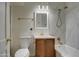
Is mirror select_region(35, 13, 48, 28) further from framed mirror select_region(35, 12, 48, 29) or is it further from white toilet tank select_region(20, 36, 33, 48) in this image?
white toilet tank select_region(20, 36, 33, 48)

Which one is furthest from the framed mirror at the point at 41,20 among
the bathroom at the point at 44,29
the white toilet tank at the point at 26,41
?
the white toilet tank at the point at 26,41

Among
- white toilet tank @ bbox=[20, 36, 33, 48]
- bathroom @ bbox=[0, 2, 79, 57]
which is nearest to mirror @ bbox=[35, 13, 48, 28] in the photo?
bathroom @ bbox=[0, 2, 79, 57]

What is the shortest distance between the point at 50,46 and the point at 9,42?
63cm

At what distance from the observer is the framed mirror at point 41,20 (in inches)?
69.6

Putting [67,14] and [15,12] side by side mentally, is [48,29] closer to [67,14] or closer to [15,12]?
[67,14]

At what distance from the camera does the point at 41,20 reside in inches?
71.8

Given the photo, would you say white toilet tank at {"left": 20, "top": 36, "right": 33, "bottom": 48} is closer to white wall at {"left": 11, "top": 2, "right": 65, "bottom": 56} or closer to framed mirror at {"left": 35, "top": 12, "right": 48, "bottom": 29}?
white wall at {"left": 11, "top": 2, "right": 65, "bottom": 56}

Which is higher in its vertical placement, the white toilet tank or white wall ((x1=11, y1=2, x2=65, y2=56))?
white wall ((x1=11, y1=2, x2=65, y2=56))

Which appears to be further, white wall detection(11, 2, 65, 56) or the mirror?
the mirror

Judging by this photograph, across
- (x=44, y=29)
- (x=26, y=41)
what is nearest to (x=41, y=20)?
(x=44, y=29)

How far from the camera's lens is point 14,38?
1.62 metres

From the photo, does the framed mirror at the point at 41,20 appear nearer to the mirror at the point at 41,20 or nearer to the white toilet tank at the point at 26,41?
the mirror at the point at 41,20

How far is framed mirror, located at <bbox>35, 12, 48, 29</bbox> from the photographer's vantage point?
177cm

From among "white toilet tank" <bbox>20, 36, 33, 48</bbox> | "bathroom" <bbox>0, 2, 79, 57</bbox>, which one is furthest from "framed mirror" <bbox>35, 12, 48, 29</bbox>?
"white toilet tank" <bbox>20, 36, 33, 48</bbox>
